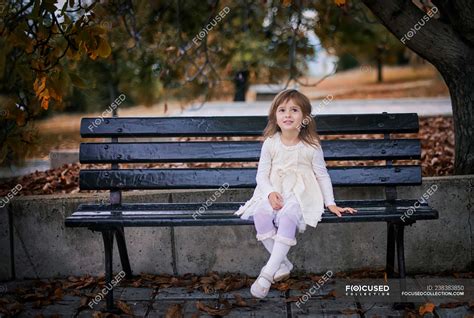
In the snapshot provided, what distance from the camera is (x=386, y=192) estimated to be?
4797 millimetres

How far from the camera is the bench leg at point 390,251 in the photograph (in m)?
4.72

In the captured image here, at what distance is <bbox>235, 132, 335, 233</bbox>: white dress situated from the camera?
168 inches

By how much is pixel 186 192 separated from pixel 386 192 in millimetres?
1309

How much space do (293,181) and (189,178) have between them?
0.76m

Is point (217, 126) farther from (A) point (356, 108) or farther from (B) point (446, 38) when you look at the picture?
(A) point (356, 108)

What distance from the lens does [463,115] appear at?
5402 mm

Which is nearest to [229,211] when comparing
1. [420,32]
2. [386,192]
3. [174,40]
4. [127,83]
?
[386,192]

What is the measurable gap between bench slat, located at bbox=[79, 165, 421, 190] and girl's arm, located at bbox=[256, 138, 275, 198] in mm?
358

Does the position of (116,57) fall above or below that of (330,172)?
above

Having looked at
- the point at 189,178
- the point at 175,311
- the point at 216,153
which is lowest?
the point at 175,311

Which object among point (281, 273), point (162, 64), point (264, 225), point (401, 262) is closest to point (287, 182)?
point (264, 225)

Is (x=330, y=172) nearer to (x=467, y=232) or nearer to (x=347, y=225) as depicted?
(x=347, y=225)

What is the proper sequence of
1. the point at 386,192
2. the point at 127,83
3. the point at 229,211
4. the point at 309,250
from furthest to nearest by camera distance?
the point at 127,83 → the point at 309,250 → the point at 386,192 → the point at 229,211

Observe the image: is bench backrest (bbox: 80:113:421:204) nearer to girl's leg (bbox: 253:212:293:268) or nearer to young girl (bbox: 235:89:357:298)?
young girl (bbox: 235:89:357:298)
